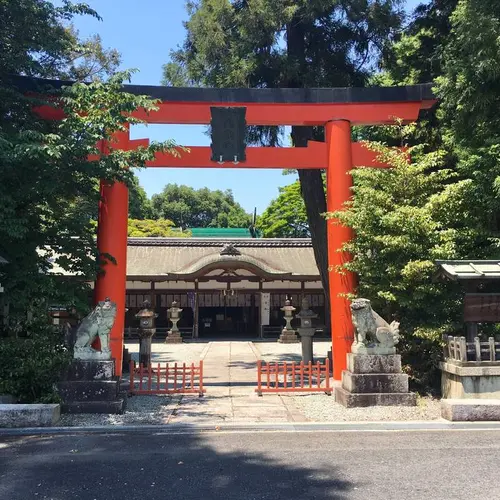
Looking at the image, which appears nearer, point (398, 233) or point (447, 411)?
point (447, 411)

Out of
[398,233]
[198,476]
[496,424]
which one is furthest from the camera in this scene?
[398,233]

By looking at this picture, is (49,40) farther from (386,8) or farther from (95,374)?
(386,8)

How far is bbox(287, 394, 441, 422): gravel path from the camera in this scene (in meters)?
7.61

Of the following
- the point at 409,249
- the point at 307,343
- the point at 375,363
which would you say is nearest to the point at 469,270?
the point at 409,249

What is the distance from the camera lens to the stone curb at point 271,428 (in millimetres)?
6985

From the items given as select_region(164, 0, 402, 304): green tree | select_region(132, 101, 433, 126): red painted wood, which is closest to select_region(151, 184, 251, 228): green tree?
select_region(164, 0, 402, 304): green tree

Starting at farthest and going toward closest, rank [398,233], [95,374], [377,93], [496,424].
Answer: [377,93] < [398,233] < [95,374] < [496,424]

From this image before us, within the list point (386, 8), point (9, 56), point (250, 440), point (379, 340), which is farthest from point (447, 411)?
point (386, 8)

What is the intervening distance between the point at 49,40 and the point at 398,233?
7.78 metres

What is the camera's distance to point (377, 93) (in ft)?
34.7

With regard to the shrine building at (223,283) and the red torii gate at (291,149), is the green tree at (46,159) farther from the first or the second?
the shrine building at (223,283)

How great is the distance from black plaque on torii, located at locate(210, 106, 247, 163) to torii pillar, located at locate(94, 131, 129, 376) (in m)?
1.84

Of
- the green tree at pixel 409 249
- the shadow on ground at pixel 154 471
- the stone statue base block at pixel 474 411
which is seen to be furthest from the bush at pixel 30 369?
the stone statue base block at pixel 474 411

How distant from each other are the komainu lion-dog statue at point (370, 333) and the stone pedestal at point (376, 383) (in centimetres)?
11
